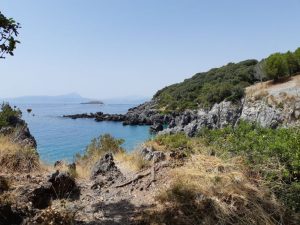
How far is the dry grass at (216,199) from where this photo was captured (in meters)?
5.79

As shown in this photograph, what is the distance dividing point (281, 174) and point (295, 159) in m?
0.35

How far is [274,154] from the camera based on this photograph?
6422 millimetres

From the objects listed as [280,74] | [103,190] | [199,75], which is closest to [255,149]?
[103,190]

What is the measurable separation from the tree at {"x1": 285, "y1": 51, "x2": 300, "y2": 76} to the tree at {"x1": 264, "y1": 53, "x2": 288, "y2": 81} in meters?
0.94

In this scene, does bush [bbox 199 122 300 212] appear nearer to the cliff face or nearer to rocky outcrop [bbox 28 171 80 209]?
rocky outcrop [bbox 28 171 80 209]

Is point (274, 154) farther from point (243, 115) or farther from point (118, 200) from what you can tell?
point (243, 115)

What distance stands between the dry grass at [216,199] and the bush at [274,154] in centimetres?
20

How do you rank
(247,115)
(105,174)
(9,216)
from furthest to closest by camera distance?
(247,115), (105,174), (9,216)

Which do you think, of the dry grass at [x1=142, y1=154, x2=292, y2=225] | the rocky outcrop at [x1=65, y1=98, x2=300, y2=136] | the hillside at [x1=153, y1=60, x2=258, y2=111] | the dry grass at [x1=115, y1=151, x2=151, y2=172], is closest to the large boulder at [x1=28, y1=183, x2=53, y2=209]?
the dry grass at [x1=142, y1=154, x2=292, y2=225]

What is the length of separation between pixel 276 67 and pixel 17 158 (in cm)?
4774

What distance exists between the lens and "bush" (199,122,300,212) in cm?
603

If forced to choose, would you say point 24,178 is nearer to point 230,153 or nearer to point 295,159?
point 230,153

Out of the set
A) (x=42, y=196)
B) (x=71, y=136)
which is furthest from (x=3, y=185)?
(x=71, y=136)

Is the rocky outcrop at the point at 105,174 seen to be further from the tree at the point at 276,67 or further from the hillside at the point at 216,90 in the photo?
the tree at the point at 276,67
